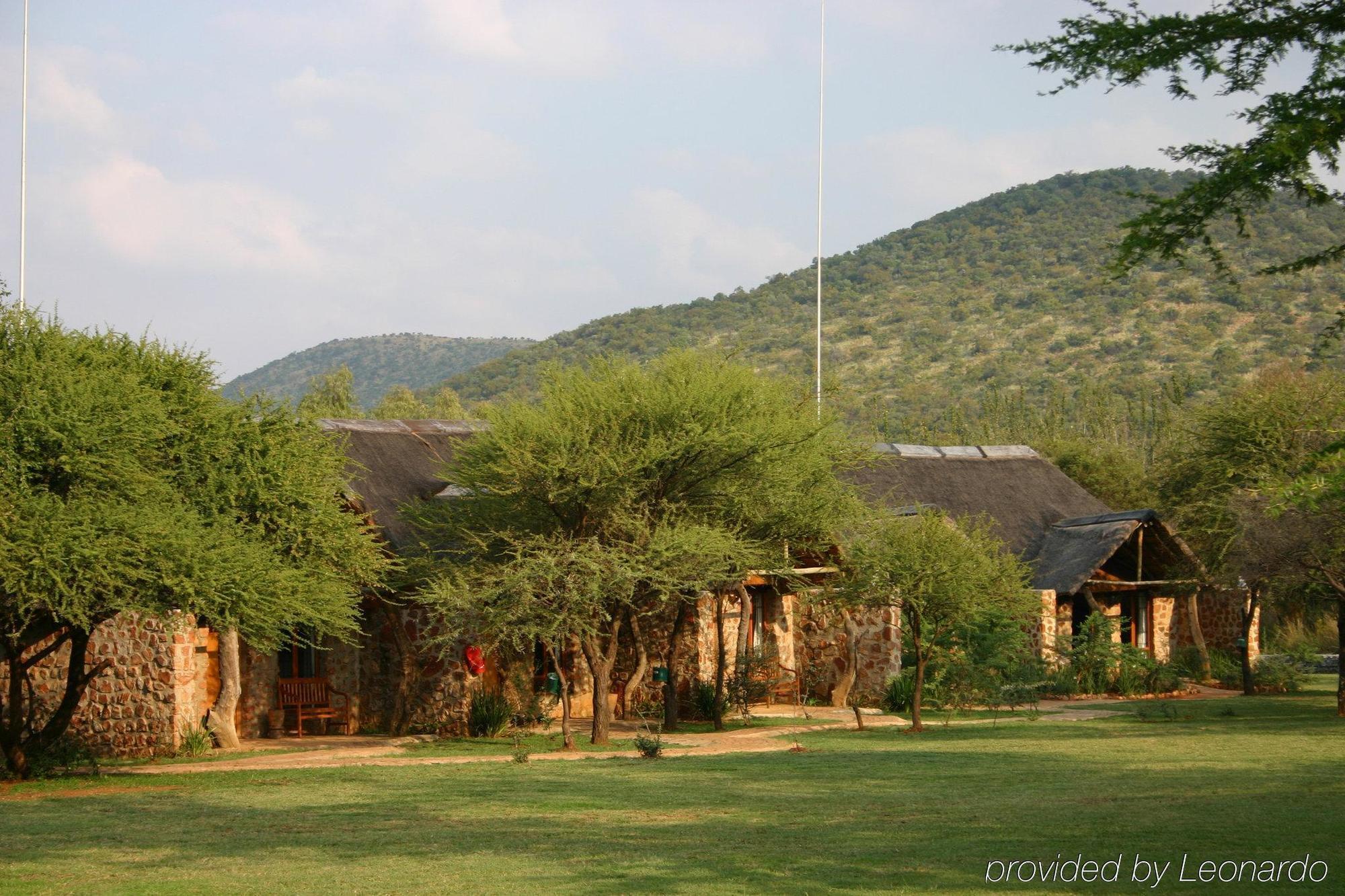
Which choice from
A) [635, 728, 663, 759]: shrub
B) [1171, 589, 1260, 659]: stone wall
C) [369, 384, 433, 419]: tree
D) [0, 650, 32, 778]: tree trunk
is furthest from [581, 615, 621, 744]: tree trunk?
[369, 384, 433, 419]: tree

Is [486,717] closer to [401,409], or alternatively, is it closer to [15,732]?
[15,732]

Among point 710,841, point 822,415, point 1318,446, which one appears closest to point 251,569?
point 710,841

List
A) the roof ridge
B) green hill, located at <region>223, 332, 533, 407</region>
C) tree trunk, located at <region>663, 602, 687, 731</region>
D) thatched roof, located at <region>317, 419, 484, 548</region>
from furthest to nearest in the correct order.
Result: green hill, located at <region>223, 332, 533, 407</region>, the roof ridge, thatched roof, located at <region>317, 419, 484, 548</region>, tree trunk, located at <region>663, 602, 687, 731</region>

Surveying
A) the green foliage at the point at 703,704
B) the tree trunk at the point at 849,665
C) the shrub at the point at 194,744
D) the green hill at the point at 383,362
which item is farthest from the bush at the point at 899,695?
the green hill at the point at 383,362

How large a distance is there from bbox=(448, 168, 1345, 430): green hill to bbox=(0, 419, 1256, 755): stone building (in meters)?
27.9

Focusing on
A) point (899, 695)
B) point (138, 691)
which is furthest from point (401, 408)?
point (138, 691)

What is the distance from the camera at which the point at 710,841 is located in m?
11.4

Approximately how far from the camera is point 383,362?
4988 inches

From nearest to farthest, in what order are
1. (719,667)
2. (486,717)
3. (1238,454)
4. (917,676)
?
1. (917,676)
2. (486,717)
3. (719,667)
4. (1238,454)

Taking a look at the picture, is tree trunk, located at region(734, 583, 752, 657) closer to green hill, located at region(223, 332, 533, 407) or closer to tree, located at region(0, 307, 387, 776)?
tree, located at region(0, 307, 387, 776)

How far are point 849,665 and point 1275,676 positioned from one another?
9.38m

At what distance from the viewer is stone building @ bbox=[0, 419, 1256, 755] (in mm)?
20484

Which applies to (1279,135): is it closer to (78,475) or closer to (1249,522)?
(78,475)

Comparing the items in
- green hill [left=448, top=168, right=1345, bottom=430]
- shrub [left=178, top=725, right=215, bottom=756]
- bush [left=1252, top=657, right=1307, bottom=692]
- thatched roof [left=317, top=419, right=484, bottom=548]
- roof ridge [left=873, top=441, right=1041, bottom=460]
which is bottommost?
shrub [left=178, top=725, right=215, bottom=756]
